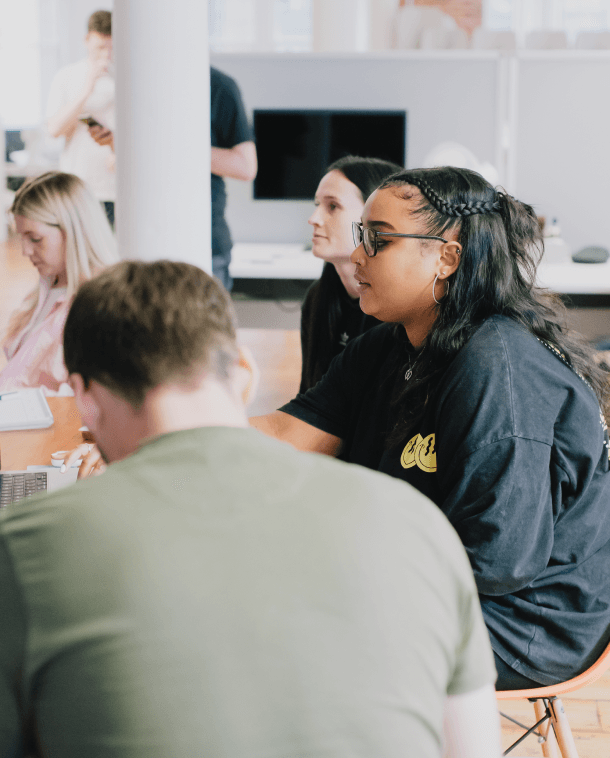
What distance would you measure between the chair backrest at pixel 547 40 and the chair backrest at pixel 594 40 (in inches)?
3.5

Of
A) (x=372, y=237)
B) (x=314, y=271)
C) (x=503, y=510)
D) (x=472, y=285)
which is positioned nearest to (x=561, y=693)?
(x=503, y=510)

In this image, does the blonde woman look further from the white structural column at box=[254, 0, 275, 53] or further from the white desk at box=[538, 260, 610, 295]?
the white structural column at box=[254, 0, 275, 53]

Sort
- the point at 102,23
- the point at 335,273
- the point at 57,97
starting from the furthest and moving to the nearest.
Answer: the point at 57,97, the point at 102,23, the point at 335,273

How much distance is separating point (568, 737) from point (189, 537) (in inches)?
37.0

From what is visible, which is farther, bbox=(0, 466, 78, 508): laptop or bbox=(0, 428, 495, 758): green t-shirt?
bbox=(0, 466, 78, 508): laptop

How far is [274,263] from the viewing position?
3783 millimetres

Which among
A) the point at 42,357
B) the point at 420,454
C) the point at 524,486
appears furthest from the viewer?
the point at 42,357

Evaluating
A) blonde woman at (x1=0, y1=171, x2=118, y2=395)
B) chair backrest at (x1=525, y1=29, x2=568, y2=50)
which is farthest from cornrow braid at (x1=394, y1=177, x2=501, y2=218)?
chair backrest at (x1=525, y1=29, x2=568, y2=50)

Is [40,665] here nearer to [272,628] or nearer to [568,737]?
[272,628]

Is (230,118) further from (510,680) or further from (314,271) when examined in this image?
(510,680)

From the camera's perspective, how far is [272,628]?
22.3 inches

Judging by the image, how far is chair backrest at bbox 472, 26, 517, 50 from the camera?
406 centimetres

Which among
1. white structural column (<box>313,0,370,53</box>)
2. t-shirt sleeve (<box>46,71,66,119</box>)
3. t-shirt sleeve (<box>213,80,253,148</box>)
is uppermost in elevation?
white structural column (<box>313,0,370,53</box>)

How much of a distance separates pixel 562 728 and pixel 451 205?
2.59 ft
